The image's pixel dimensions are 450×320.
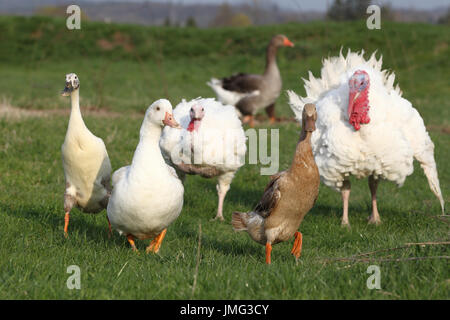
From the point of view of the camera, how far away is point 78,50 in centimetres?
2967

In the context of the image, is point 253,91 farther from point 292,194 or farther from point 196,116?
point 292,194

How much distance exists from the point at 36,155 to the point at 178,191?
495 centimetres

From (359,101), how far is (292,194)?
7.86ft

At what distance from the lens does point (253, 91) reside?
14.4m

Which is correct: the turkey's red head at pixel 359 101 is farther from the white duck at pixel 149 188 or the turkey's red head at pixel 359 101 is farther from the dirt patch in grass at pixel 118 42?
the dirt patch in grass at pixel 118 42

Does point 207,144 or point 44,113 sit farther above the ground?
point 44,113

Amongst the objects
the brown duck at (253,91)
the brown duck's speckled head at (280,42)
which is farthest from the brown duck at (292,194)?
the brown duck's speckled head at (280,42)

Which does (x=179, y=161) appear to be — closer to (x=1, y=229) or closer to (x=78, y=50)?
(x=1, y=229)

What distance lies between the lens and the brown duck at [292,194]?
4.98 metres

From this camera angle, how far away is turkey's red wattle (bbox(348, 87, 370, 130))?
6.90 m

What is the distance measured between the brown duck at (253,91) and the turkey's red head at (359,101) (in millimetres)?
7277

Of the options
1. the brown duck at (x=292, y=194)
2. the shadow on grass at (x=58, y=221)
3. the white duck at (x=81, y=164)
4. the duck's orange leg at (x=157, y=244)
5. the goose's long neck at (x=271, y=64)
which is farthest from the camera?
the goose's long neck at (x=271, y=64)

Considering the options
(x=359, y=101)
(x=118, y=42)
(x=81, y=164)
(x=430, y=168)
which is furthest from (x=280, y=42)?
(x=118, y=42)

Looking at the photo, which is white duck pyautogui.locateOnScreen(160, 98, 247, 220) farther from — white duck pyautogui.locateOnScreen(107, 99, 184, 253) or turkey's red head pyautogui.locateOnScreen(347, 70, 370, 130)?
white duck pyautogui.locateOnScreen(107, 99, 184, 253)
